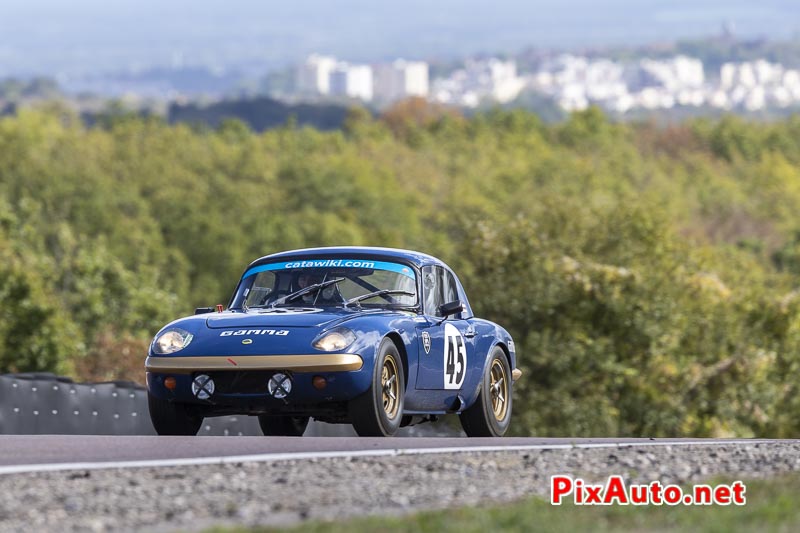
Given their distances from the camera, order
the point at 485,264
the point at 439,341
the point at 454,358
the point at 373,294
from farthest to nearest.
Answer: the point at 485,264 < the point at 454,358 < the point at 373,294 < the point at 439,341

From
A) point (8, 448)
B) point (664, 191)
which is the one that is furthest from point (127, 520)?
point (664, 191)

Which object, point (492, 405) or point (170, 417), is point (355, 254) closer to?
point (492, 405)

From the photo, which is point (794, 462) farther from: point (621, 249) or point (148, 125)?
point (148, 125)

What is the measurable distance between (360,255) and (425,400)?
128 cm

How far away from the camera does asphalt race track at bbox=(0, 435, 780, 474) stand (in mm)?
8383

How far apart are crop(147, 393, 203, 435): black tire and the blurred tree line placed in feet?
70.2

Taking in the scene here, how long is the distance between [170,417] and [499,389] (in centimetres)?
330

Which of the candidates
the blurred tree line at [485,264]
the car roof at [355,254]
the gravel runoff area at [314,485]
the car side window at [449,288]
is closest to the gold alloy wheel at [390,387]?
the car roof at [355,254]

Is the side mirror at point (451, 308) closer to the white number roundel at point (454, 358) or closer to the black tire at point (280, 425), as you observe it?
the white number roundel at point (454, 358)

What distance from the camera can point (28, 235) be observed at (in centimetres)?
7138

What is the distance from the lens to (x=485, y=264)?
36781 millimetres

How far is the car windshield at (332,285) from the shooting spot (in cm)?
1174

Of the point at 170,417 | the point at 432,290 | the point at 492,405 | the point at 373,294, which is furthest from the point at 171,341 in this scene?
the point at 492,405

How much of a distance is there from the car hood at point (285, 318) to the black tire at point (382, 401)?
1.23ft
